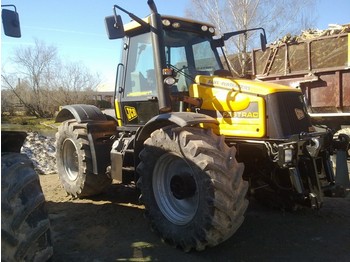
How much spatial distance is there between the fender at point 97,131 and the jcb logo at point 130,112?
488 mm

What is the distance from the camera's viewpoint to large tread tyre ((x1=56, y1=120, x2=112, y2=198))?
6172mm

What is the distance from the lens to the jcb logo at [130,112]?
19.4ft

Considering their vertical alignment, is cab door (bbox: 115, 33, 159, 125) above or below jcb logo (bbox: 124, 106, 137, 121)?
above

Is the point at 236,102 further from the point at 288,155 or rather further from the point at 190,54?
the point at 190,54

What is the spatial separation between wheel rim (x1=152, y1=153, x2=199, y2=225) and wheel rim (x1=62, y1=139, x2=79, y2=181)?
2.63 meters

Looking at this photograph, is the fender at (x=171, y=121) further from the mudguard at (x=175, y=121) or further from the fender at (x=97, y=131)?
the fender at (x=97, y=131)

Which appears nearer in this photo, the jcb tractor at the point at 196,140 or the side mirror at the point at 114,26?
the jcb tractor at the point at 196,140

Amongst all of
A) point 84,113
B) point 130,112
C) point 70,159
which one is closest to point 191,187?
point 130,112

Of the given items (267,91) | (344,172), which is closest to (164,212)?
A: (267,91)

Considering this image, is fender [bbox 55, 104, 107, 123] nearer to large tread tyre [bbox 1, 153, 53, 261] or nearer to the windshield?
the windshield

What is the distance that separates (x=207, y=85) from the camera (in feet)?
16.6

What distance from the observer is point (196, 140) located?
414cm

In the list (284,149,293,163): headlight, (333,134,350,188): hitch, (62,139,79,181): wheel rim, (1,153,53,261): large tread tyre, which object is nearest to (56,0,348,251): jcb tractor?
(284,149,293,163): headlight

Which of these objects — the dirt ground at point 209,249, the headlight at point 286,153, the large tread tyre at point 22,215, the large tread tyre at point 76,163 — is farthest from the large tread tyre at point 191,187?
the large tread tyre at point 76,163
